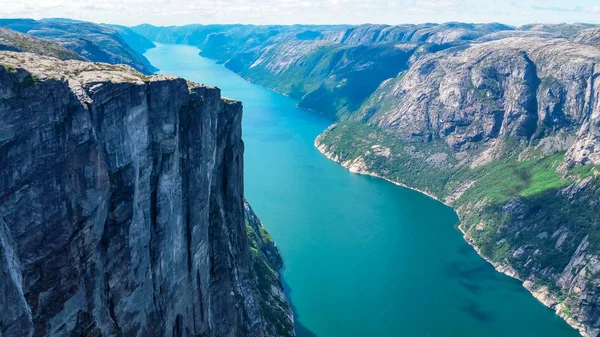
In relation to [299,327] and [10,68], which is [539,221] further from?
[10,68]

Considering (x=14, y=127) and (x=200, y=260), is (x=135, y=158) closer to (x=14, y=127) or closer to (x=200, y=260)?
(x=14, y=127)

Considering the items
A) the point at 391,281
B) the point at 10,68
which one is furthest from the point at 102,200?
the point at 391,281

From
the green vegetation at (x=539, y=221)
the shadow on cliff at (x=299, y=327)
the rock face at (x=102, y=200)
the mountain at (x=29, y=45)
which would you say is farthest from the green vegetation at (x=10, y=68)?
the green vegetation at (x=539, y=221)

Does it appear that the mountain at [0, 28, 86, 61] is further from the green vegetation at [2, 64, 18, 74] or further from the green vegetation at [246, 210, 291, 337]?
the green vegetation at [2, 64, 18, 74]

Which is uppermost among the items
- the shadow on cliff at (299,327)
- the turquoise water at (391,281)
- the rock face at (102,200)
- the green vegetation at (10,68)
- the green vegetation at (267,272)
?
the green vegetation at (10,68)

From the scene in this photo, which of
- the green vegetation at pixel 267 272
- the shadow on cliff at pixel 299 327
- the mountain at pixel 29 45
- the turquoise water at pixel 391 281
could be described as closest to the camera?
the green vegetation at pixel 267 272

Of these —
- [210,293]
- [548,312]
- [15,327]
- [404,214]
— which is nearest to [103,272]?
[15,327]

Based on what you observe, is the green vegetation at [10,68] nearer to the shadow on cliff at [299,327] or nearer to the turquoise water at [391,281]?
the shadow on cliff at [299,327]

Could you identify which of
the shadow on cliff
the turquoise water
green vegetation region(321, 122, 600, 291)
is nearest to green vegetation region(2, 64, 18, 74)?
the shadow on cliff
